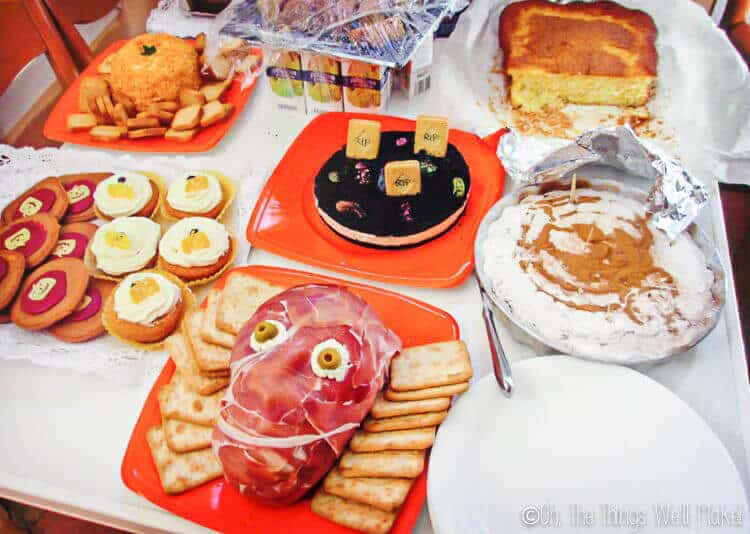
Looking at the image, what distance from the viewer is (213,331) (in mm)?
1224

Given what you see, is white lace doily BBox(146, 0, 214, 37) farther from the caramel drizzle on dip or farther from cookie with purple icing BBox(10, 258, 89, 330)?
the caramel drizzle on dip

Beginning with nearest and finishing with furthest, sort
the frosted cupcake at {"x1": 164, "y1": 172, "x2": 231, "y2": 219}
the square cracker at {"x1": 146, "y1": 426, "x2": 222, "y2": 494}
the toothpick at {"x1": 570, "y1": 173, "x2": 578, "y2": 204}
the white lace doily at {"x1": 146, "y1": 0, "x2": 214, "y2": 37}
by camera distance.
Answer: the square cracker at {"x1": 146, "y1": 426, "x2": 222, "y2": 494}
the toothpick at {"x1": 570, "y1": 173, "x2": 578, "y2": 204}
the frosted cupcake at {"x1": 164, "y1": 172, "x2": 231, "y2": 219}
the white lace doily at {"x1": 146, "y1": 0, "x2": 214, "y2": 37}

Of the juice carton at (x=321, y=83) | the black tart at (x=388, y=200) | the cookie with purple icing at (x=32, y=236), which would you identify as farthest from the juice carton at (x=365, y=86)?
the cookie with purple icing at (x=32, y=236)

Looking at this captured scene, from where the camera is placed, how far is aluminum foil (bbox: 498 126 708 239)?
52.0 inches

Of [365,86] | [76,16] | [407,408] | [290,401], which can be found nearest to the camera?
[290,401]

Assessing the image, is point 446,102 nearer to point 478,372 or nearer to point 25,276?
point 478,372

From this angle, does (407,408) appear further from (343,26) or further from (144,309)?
(343,26)

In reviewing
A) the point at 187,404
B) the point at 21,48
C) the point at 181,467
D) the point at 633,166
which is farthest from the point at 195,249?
the point at 21,48

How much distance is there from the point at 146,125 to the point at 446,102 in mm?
989

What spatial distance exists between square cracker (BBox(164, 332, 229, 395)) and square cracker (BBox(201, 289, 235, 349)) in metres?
0.05

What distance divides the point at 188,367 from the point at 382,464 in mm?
473

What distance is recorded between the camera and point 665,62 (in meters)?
1.94

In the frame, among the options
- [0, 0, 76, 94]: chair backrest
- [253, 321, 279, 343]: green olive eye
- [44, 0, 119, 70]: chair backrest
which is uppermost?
[44, 0, 119, 70]: chair backrest

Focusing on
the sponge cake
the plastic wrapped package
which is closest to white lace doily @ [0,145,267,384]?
the plastic wrapped package
